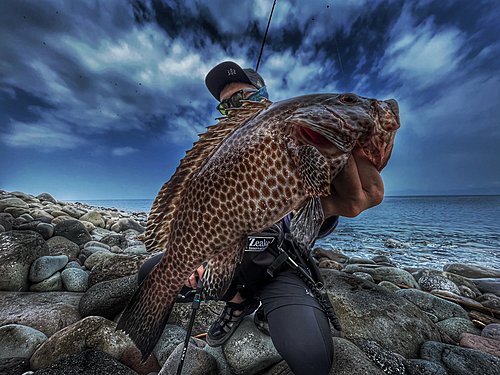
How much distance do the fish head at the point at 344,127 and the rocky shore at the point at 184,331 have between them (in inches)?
97.7

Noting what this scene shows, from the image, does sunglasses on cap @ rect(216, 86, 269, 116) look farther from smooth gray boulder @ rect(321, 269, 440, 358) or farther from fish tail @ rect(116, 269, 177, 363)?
smooth gray boulder @ rect(321, 269, 440, 358)

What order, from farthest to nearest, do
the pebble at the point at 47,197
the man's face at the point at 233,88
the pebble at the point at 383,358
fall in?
the pebble at the point at 47,197, the man's face at the point at 233,88, the pebble at the point at 383,358

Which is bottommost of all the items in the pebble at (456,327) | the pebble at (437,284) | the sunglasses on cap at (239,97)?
the pebble at (437,284)

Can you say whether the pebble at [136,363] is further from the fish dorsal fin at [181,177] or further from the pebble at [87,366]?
the fish dorsal fin at [181,177]

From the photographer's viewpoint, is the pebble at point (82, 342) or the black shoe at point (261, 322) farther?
the black shoe at point (261, 322)

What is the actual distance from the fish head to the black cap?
3042mm

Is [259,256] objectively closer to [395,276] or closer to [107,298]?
[107,298]

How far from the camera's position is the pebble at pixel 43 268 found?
185 inches

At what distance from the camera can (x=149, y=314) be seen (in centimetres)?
212

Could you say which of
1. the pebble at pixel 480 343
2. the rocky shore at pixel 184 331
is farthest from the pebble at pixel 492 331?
the pebble at pixel 480 343

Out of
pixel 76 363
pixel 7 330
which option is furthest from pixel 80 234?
pixel 76 363

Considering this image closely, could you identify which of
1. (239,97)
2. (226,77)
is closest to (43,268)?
(239,97)

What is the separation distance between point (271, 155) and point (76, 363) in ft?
10.6

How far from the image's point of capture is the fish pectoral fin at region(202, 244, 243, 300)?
1.90m
